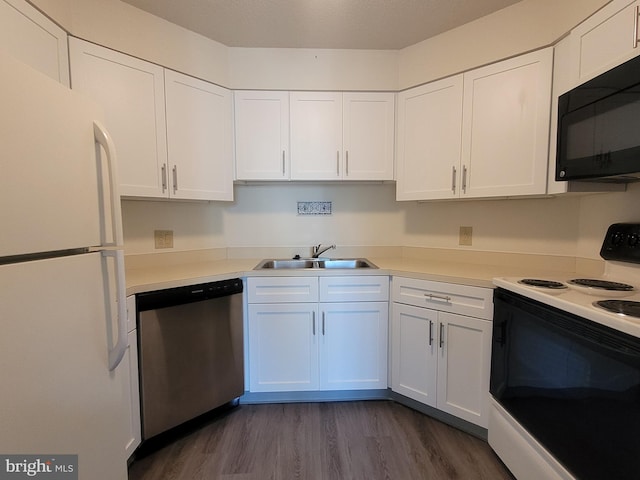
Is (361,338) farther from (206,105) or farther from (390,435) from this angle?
(206,105)

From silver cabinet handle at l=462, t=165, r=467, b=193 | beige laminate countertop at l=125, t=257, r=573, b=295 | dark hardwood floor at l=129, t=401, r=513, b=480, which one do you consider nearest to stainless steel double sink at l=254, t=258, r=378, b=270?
beige laminate countertop at l=125, t=257, r=573, b=295

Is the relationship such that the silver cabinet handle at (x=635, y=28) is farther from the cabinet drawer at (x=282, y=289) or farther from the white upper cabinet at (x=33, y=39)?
the white upper cabinet at (x=33, y=39)

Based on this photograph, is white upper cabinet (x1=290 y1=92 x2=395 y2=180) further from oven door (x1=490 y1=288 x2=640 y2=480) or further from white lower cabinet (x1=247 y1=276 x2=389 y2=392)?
oven door (x1=490 y1=288 x2=640 y2=480)

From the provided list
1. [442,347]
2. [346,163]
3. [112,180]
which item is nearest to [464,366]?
[442,347]

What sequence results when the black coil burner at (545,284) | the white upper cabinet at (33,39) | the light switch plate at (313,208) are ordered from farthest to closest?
the light switch plate at (313,208), the black coil burner at (545,284), the white upper cabinet at (33,39)

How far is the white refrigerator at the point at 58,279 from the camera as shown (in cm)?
61

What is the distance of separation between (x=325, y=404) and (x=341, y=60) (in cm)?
239

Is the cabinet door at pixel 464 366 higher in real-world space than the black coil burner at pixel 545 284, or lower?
lower

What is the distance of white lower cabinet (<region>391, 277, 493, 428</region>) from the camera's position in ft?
5.17

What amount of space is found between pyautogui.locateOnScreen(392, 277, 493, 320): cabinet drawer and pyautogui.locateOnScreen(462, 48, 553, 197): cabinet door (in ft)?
2.04

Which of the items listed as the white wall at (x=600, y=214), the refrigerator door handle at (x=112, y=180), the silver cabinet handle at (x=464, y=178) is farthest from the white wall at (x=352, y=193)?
the refrigerator door handle at (x=112, y=180)

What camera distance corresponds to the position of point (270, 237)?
2.45m

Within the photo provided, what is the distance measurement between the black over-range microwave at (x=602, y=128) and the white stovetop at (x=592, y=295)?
451 mm

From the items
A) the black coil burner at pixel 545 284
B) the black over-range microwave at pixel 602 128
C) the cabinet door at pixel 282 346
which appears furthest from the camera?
the cabinet door at pixel 282 346
